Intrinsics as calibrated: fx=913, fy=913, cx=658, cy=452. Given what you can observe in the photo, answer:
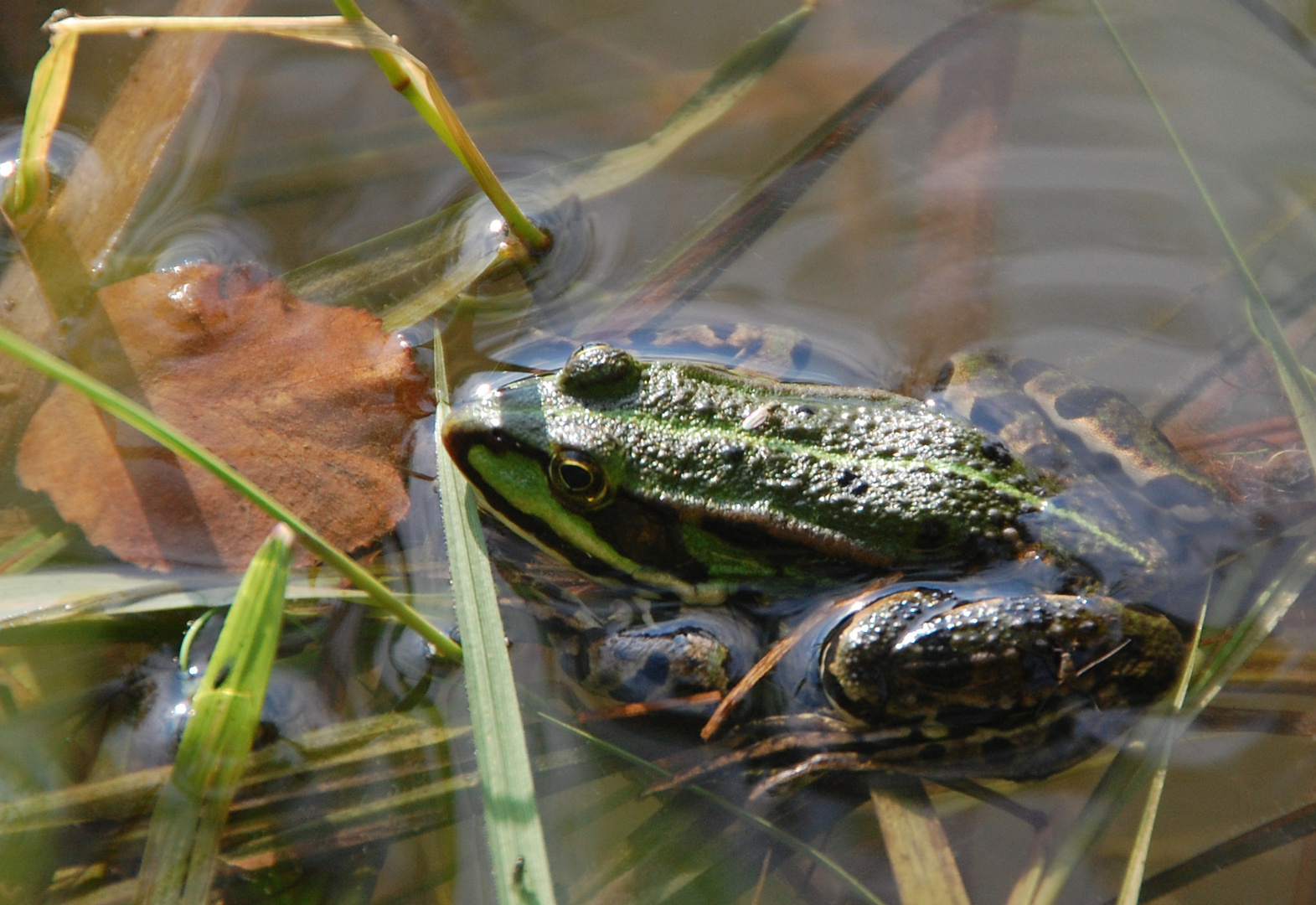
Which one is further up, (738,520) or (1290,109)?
(1290,109)

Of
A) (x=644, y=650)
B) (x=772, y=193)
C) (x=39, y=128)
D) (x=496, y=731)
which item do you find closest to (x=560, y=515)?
(x=644, y=650)

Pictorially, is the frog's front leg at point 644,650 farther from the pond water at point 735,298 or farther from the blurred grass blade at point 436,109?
the blurred grass blade at point 436,109

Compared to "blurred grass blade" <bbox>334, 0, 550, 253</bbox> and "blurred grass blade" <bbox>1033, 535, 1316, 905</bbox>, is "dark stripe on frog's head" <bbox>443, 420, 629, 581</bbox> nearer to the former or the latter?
"blurred grass blade" <bbox>334, 0, 550, 253</bbox>

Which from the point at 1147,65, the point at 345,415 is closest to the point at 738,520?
the point at 345,415

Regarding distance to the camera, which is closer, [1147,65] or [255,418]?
[255,418]

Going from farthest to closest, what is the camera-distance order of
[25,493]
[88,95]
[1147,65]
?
[1147,65] < [88,95] < [25,493]

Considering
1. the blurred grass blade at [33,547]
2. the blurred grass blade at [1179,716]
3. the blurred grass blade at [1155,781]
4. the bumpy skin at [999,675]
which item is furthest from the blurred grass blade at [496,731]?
the blurred grass blade at [1155,781]

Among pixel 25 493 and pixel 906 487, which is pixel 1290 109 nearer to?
pixel 906 487
